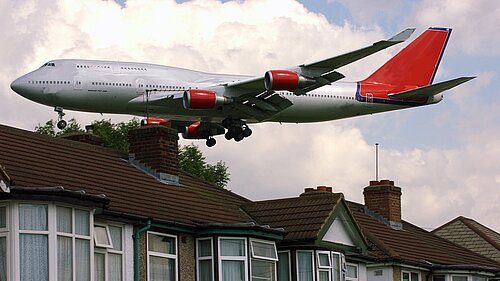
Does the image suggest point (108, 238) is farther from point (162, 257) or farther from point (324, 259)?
point (324, 259)

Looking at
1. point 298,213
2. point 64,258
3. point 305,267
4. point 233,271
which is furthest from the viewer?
point 298,213

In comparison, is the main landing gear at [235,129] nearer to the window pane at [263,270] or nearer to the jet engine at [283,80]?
the jet engine at [283,80]

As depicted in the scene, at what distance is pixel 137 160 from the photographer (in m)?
30.8

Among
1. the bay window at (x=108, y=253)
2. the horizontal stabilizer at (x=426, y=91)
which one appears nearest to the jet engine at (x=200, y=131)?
the horizontal stabilizer at (x=426, y=91)

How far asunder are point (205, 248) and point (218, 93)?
23.8 m

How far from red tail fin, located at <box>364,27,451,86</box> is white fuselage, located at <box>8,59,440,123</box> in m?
7.76

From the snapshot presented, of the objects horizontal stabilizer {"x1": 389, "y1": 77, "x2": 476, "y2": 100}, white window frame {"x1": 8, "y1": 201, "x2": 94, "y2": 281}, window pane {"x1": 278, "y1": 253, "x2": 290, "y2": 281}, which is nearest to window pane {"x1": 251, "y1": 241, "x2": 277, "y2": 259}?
window pane {"x1": 278, "y1": 253, "x2": 290, "y2": 281}

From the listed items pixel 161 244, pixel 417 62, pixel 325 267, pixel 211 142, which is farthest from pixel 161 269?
pixel 417 62

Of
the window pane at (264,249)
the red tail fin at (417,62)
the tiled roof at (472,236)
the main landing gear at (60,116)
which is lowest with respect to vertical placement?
the window pane at (264,249)

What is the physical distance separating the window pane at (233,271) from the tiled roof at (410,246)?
328 inches

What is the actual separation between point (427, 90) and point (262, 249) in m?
29.9

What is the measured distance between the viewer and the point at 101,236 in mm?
24266

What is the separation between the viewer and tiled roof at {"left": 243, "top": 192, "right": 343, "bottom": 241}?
28.9m

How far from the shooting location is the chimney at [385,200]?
135ft
